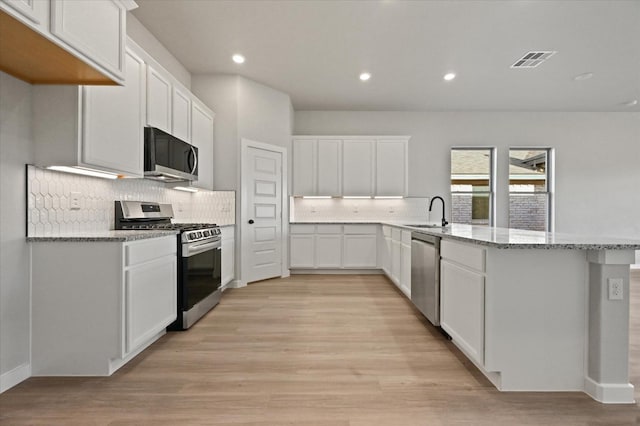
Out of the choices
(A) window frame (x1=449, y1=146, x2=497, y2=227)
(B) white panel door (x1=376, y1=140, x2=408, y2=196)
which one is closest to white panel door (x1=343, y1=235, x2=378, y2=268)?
(B) white panel door (x1=376, y1=140, x2=408, y2=196)

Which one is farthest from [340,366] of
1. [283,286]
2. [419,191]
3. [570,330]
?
[419,191]

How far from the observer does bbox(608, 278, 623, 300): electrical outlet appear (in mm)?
2018

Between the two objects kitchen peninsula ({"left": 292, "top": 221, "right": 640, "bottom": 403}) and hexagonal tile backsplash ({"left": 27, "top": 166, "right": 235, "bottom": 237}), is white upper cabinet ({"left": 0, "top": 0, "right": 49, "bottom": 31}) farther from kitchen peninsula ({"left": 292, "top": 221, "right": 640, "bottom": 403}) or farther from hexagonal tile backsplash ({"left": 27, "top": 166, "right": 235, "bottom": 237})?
kitchen peninsula ({"left": 292, "top": 221, "right": 640, "bottom": 403})

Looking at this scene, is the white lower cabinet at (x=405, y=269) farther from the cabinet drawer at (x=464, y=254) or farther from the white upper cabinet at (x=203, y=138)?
the white upper cabinet at (x=203, y=138)

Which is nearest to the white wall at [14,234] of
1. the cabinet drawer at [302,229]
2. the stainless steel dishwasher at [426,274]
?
the stainless steel dishwasher at [426,274]

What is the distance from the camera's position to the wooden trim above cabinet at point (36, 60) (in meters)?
1.76

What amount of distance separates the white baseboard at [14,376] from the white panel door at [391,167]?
5.44 metres

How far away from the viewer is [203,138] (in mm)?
4844

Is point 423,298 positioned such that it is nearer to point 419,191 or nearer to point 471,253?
point 471,253

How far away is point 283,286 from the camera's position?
5.26m

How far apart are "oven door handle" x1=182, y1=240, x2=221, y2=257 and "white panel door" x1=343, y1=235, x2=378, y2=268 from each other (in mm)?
2760

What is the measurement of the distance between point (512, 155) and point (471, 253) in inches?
228

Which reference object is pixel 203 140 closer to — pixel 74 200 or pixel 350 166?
pixel 74 200

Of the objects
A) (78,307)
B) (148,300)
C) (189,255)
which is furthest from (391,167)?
(78,307)
